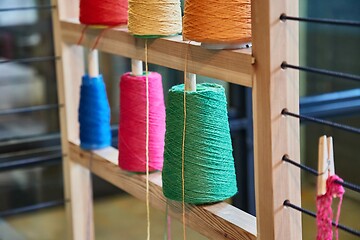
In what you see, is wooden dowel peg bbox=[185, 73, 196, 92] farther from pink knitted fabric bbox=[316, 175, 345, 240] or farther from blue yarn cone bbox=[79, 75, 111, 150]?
blue yarn cone bbox=[79, 75, 111, 150]

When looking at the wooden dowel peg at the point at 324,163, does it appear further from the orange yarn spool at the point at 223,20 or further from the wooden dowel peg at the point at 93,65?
the wooden dowel peg at the point at 93,65

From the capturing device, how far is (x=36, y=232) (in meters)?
2.70

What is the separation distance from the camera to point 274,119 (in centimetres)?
109

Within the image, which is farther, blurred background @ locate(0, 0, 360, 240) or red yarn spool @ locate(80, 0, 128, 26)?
blurred background @ locate(0, 0, 360, 240)

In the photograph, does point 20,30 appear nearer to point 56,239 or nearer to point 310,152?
point 56,239

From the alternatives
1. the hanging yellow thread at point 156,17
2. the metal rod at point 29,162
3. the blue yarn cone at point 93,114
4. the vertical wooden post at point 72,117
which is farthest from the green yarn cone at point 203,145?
the metal rod at point 29,162

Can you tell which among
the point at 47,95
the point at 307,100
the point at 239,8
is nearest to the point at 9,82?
the point at 47,95

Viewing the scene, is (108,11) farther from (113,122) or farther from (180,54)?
(113,122)

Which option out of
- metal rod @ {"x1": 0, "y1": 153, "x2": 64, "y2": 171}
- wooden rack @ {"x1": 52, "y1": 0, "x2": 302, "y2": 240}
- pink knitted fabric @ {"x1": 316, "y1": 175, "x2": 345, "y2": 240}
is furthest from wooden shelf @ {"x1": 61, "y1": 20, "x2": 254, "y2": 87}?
metal rod @ {"x1": 0, "y1": 153, "x2": 64, "y2": 171}

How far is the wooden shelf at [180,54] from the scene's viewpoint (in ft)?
3.71

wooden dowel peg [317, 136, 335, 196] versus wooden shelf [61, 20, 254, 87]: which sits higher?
wooden shelf [61, 20, 254, 87]

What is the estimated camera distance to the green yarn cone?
1.21m

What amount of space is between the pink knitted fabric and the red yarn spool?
68 cm

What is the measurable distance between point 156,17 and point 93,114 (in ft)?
1.36
